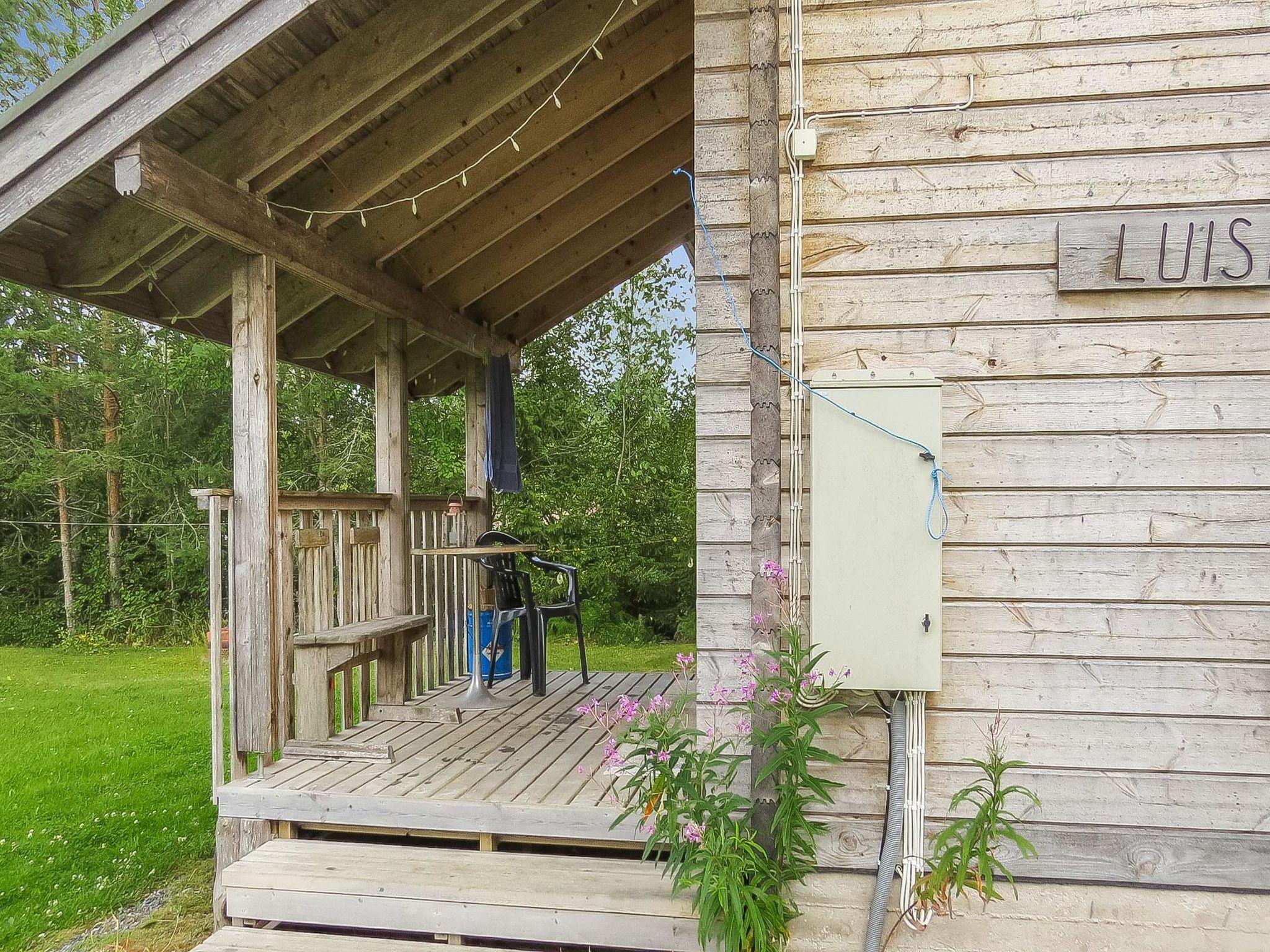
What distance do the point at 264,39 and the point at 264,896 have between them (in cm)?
267

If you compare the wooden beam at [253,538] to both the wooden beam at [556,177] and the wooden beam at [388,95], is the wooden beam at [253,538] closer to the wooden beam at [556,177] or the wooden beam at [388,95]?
the wooden beam at [388,95]

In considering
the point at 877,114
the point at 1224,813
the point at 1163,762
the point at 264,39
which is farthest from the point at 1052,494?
the point at 264,39

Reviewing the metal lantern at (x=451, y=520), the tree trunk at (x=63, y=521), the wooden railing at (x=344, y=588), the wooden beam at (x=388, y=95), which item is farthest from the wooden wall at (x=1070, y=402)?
the tree trunk at (x=63, y=521)

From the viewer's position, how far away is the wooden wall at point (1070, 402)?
232 cm

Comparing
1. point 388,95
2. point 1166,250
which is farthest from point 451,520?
point 1166,250

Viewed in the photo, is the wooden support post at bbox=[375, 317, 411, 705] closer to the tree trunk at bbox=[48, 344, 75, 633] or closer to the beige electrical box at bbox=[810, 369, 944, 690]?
the beige electrical box at bbox=[810, 369, 944, 690]

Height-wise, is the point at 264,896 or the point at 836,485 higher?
the point at 836,485

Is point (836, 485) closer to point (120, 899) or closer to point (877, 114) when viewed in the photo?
point (877, 114)

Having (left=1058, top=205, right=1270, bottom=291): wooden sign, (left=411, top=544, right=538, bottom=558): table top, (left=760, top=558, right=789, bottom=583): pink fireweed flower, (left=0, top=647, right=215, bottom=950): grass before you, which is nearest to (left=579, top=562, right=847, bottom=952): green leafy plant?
(left=760, top=558, right=789, bottom=583): pink fireweed flower

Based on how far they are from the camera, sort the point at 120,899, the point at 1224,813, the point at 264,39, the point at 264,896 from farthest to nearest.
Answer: the point at 120,899 < the point at 264,896 < the point at 264,39 < the point at 1224,813

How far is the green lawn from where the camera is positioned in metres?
3.60

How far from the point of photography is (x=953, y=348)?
241 centimetres

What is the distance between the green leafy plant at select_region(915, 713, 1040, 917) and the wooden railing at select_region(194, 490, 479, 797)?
2.49m

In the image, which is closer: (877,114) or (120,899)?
(877,114)
